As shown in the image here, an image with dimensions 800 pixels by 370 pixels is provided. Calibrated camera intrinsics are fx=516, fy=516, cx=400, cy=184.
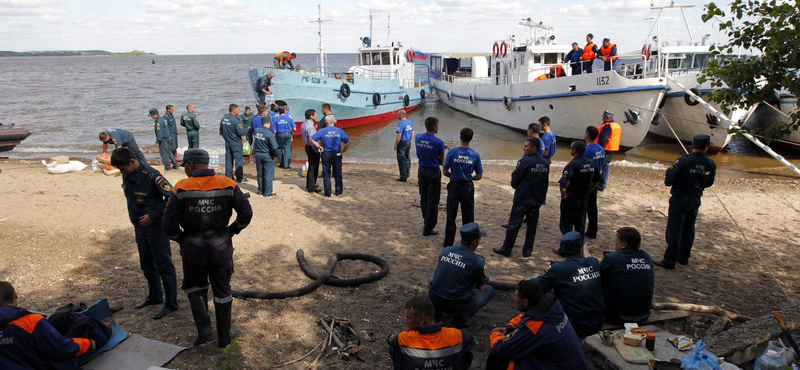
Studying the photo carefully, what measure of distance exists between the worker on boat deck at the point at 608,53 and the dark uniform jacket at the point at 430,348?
15.2 metres

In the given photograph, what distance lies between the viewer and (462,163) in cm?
634

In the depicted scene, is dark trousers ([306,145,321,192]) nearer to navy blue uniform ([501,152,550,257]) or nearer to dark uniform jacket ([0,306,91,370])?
navy blue uniform ([501,152,550,257])

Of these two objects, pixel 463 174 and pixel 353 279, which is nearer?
pixel 353 279

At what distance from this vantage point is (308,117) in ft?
33.4

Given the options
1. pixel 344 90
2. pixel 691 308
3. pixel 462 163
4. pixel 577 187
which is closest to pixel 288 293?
pixel 462 163

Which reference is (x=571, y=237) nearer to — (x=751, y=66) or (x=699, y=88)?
(x=751, y=66)

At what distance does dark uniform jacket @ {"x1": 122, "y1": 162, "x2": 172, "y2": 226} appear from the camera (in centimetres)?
464

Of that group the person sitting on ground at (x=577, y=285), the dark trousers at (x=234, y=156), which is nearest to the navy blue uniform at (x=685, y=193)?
the person sitting on ground at (x=577, y=285)

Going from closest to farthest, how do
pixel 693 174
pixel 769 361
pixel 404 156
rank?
pixel 769 361
pixel 693 174
pixel 404 156

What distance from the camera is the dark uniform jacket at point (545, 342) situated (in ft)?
10.7

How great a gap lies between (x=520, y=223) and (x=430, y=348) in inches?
142

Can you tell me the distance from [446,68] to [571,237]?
29.7 metres

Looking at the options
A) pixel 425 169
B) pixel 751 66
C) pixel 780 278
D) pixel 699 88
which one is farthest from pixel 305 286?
pixel 699 88

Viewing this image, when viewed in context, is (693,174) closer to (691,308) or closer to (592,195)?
(592,195)
